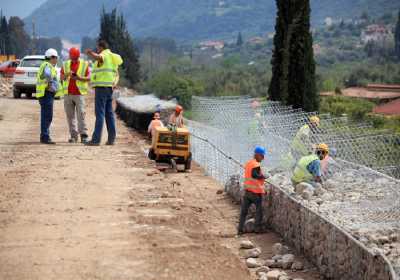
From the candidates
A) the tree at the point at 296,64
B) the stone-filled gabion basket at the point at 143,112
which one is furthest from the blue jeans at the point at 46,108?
the tree at the point at 296,64

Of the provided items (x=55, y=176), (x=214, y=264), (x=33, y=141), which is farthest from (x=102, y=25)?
(x=214, y=264)

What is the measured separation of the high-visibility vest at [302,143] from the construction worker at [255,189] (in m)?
2.08

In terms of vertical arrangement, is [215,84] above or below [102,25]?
below

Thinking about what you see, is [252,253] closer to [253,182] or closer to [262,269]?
[262,269]

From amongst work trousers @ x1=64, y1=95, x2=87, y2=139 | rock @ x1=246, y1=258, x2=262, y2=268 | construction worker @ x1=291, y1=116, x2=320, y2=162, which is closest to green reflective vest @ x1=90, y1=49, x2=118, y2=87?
work trousers @ x1=64, y1=95, x2=87, y2=139

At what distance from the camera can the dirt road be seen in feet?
28.8

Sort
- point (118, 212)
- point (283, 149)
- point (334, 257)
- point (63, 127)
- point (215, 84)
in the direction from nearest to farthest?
point (334, 257), point (118, 212), point (283, 149), point (63, 127), point (215, 84)

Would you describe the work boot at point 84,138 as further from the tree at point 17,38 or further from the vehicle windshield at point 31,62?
the tree at point 17,38

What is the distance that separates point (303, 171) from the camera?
38.5ft

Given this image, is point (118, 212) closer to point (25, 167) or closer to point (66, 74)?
point (25, 167)

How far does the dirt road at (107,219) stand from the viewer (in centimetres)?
879

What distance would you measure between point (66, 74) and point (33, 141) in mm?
2047

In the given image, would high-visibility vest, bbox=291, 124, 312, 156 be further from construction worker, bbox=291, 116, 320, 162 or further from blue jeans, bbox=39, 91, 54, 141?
blue jeans, bbox=39, 91, 54, 141

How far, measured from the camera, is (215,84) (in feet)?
217
